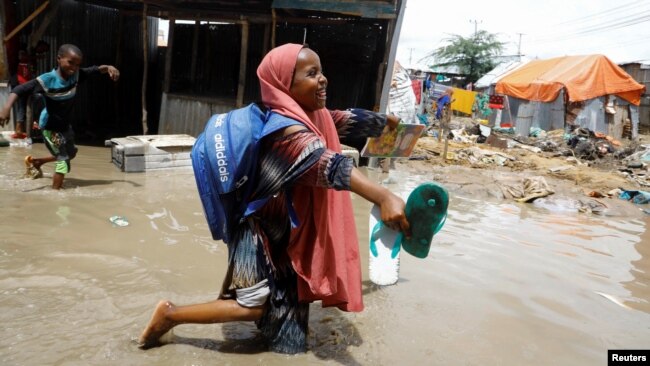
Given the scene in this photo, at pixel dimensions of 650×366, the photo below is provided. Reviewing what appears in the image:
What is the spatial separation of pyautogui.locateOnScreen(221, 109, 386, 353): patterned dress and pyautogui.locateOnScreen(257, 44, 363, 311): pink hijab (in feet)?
0.34

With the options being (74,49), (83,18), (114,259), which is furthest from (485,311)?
(83,18)

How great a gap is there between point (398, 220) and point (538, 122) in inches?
733

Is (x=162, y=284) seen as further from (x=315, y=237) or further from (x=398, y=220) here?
(x=398, y=220)

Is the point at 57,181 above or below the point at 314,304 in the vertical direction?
above

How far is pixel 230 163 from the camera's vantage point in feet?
6.69

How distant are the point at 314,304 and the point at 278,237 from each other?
0.86m

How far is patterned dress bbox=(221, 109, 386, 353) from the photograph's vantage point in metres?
1.91

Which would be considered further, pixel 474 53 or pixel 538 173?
pixel 474 53

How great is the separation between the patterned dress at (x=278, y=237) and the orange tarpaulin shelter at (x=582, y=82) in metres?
17.3

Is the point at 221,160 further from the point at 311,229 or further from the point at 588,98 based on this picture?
the point at 588,98

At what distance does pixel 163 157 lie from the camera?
6547mm

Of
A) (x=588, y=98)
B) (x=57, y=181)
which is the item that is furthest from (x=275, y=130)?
(x=588, y=98)

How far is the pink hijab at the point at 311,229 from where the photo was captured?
207cm
